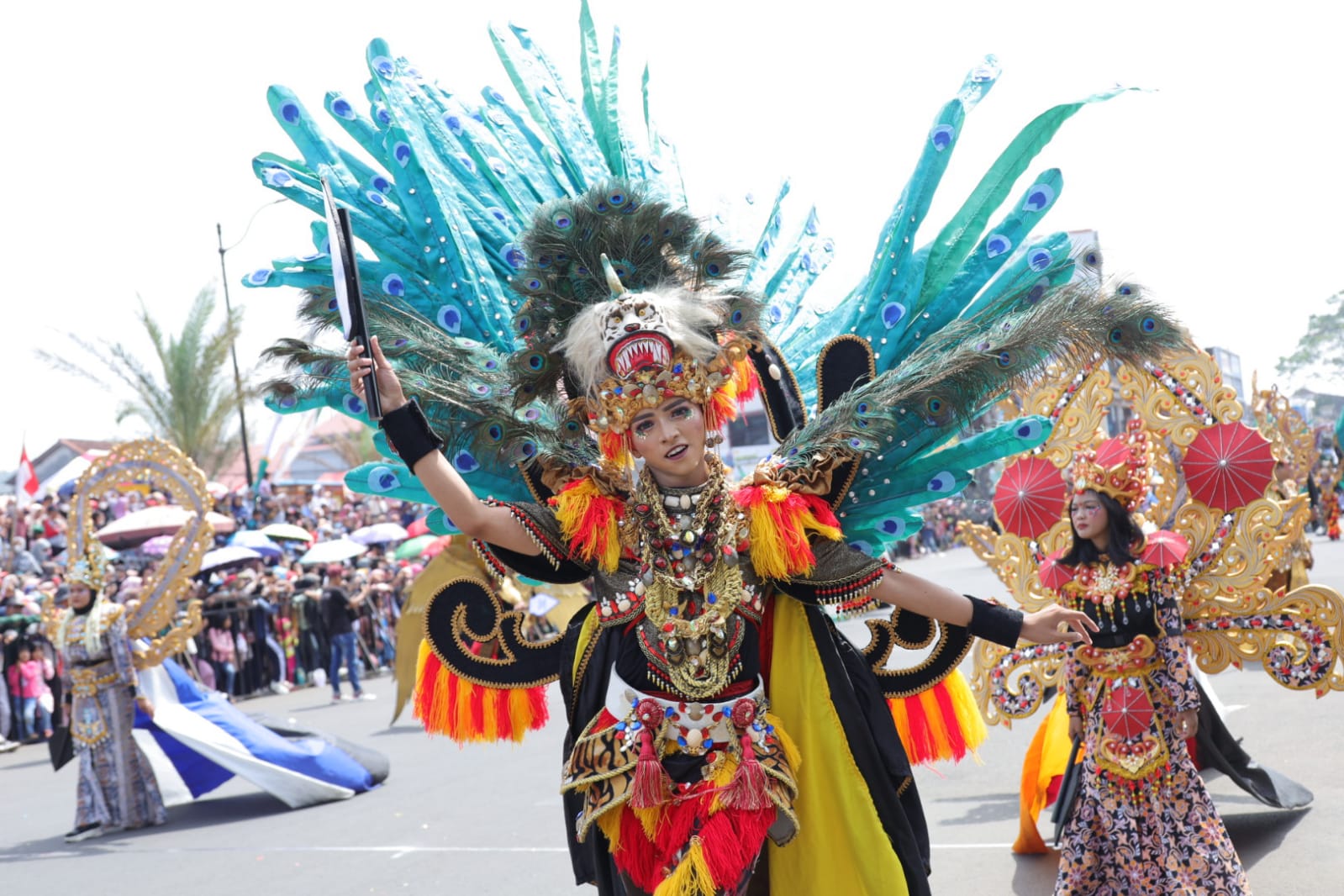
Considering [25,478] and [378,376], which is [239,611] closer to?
[25,478]

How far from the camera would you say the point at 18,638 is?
42.7 feet

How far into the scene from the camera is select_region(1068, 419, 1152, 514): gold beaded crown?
17.5ft

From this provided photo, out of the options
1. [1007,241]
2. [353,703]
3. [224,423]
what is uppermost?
[224,423]

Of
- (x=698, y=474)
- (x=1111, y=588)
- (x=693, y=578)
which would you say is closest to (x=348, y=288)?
(x=698, y=474)

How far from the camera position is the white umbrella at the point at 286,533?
19.1m

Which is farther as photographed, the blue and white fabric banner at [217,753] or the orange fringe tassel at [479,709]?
the blue and white fabric banner at [217,753]

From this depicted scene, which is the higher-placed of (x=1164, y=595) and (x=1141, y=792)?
(x=1164, y=595)

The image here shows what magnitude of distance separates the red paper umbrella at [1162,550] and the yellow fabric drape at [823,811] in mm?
2308

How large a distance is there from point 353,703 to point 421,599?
6.06 m

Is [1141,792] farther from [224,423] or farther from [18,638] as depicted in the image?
[224,423]

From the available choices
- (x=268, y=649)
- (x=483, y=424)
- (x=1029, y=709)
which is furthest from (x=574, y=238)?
(x=268, y=649)

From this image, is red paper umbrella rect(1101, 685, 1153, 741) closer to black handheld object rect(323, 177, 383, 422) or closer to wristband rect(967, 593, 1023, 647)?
wristband rect(967, 593, 1023, 647)

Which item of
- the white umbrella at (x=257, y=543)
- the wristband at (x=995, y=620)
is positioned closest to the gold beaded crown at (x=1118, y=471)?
the wristband at (x=995, y=620)

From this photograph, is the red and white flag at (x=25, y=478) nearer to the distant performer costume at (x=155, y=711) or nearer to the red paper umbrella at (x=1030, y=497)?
the distant performer costume at (x=155, y=711)
